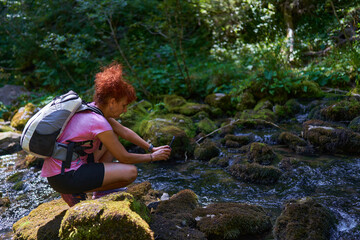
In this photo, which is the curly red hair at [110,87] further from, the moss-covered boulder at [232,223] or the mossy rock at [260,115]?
the mossy rock at [260,115]

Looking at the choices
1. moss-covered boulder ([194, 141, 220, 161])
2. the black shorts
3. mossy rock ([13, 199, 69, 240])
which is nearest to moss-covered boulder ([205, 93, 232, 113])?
moss-covered boulder ([194, 141, 220, 161])

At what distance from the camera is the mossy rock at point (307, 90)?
7900 mm

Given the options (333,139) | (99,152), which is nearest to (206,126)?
(333,139)

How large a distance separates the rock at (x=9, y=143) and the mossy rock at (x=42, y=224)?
5.17 meters

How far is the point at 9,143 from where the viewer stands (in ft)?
26.1

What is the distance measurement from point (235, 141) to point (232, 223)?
3.40 m

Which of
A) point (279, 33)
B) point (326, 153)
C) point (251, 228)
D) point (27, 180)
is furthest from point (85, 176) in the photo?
point (279, 33)

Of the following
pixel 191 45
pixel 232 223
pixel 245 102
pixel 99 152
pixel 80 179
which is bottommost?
pixel 232 223

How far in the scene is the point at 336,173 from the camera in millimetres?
4477

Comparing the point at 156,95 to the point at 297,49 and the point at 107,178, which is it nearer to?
the point at 297,49

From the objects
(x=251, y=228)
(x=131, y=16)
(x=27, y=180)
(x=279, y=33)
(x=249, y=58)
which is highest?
(x=131, y=16)

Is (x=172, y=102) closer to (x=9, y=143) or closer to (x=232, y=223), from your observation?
(x=9, y=143)

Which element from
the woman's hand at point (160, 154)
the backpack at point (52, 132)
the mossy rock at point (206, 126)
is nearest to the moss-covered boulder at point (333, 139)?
the mossy rock at point (206, 126)

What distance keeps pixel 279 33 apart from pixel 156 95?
545 centimetres
